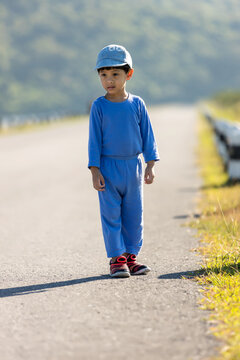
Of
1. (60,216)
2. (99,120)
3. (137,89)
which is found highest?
(137,89)

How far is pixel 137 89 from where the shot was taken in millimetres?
165250

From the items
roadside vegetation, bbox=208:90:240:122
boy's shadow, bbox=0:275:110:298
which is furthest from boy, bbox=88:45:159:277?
roadside vegetation, bbox=208:90:240:122

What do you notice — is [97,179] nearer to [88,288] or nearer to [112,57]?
[88,288]

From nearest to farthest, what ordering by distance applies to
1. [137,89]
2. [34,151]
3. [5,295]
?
[5,295]
[34,151]
[137,89]

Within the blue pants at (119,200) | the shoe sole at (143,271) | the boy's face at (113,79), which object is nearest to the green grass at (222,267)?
the shoe sole at (143,271)

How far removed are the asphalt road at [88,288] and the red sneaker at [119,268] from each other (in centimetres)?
6

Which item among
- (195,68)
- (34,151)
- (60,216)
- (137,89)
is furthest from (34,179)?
(195,68)

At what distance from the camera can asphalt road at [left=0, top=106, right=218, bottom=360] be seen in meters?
3.30

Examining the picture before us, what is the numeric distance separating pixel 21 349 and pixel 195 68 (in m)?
188

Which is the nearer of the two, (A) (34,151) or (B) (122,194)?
(B) (122,194)

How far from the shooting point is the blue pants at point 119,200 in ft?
15.2

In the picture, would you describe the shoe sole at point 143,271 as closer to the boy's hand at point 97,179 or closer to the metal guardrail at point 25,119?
the boy's hand at point 97,179

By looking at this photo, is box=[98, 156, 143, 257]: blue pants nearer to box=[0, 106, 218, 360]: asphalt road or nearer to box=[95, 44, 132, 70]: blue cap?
box=[0, 106, 218, 360]: asphalt road

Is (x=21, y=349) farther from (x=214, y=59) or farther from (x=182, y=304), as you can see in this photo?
(x=214, y=59)
